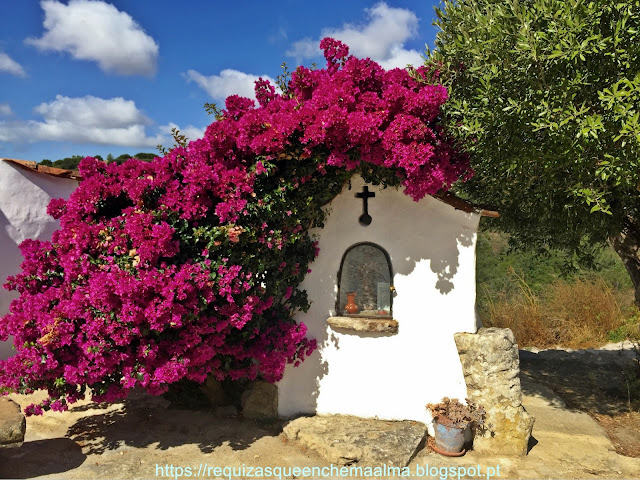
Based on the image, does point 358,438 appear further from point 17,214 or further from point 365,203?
point 17,214

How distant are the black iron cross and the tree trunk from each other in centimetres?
383

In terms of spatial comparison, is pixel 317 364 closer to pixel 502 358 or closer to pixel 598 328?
pixel 502 358

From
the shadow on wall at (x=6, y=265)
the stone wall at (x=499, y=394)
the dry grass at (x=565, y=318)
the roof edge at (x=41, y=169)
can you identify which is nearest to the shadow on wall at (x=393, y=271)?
the stone wall at (x=499, y=394)

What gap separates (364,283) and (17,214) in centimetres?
550

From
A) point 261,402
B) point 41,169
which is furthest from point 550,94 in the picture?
point 41,169

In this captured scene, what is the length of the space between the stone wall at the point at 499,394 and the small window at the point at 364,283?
1199 mm

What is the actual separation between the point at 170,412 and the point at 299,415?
1780 mm

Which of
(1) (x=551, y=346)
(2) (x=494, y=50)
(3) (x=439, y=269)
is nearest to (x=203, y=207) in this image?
(3) (x=439, y=269)

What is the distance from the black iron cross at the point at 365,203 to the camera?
6227 millimetres

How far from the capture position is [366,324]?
19.8ft

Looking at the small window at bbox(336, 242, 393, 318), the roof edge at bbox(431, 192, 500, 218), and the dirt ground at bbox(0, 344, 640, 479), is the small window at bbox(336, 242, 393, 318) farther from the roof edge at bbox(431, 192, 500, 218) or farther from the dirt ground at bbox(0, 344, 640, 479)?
→ the dirt ground at bbox(0, 344, 640, 479)

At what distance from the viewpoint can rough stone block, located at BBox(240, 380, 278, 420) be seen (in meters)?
6.36

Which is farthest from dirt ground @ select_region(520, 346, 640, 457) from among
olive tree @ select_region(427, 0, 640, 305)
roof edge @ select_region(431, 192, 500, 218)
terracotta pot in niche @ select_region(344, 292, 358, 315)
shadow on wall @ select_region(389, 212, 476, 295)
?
terracotta pot in niche @ select_region(344, 292, 358, 315)

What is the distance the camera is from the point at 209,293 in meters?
5.04
